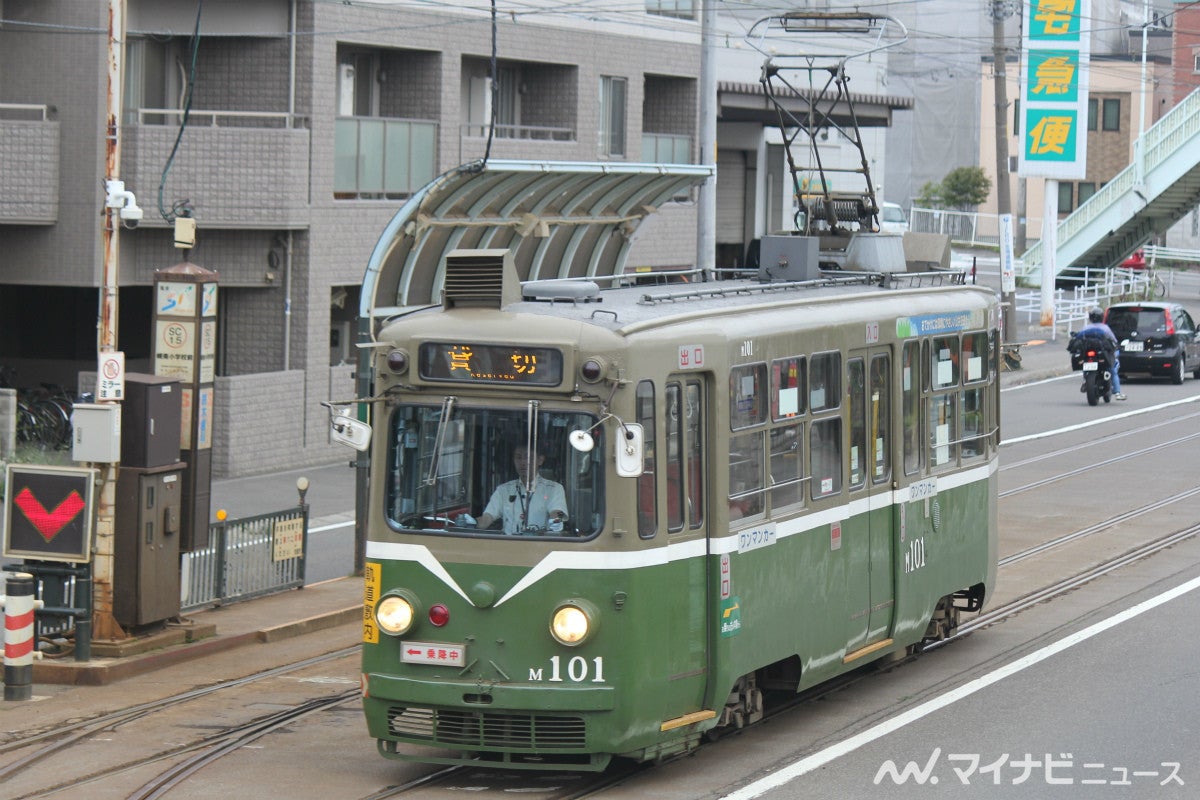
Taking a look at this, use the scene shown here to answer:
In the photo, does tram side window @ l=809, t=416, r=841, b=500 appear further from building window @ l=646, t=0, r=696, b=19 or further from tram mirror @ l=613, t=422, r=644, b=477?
building window @ l=646, t=0, r=696, b=19

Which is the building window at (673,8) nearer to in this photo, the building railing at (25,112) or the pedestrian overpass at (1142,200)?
the building railing at (25,112)

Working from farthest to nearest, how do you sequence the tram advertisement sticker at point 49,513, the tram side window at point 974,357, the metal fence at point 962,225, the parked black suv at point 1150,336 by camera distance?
the metal fence at point 962,225
the parked black suv at point 1150,336
the tram side window at point 974,357
the tram advertisement sticker at point 49,513

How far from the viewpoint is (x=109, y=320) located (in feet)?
45.6

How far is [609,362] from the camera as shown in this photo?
9500 millimetres

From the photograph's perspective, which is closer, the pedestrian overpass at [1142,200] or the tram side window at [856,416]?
the tram side window at [856,416]

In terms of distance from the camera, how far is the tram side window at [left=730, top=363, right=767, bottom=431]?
1038 cm

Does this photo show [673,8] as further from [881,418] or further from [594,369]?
[594,369]

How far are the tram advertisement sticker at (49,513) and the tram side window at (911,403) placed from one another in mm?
5668

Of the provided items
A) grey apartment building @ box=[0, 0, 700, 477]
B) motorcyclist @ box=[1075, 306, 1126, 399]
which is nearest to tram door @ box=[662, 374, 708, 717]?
grey apartment building @ box=[0, 0, 700, 477]

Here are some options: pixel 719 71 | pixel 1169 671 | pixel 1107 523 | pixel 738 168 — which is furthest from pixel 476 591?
pixel 738 168

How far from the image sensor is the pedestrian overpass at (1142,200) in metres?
48.8

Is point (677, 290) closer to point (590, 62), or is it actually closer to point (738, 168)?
point (590, 62)

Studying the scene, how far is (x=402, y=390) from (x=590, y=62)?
22.0m

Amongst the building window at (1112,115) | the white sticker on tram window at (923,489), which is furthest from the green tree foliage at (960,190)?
the white sticker on tram window at (923,489)
